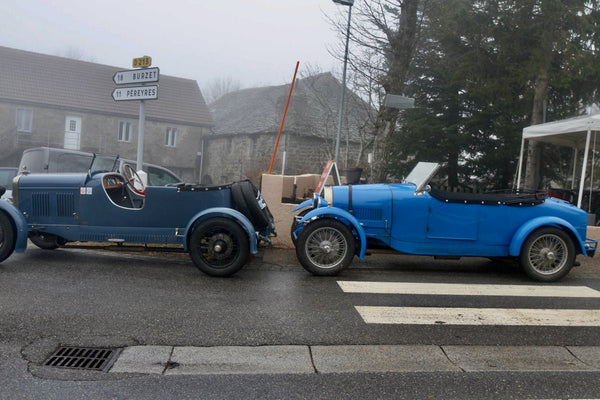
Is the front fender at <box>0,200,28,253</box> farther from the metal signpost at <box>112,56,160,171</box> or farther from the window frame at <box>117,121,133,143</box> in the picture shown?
the window frame at <box>117,121,133,143</box>

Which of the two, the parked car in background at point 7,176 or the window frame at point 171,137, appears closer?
the parked car in background at point 7,176

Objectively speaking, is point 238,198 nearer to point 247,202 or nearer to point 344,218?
point 247,202

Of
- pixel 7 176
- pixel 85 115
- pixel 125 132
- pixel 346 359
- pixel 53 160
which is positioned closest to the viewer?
pixel 346 359

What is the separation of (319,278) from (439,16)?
1082cm

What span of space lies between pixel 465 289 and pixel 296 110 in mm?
26570

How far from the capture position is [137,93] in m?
9.33

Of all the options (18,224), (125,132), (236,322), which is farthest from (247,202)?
(125,132)

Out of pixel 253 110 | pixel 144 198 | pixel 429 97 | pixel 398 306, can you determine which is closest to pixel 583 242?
pixel 398 306

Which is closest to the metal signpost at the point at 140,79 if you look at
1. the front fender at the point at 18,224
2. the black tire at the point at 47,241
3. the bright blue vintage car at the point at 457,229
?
the black tire at the point at 47,241

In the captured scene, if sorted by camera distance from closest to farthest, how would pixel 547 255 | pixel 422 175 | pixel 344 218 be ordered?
pixel 344 218 < pixel 547 255 < pixel 422 175

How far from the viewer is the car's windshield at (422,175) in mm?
6820

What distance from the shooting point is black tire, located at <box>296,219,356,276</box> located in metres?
6.50

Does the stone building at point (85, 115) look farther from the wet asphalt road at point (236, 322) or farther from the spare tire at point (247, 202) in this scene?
the spare tire at point (247, 202)

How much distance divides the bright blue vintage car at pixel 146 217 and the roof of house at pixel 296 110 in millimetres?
16634
